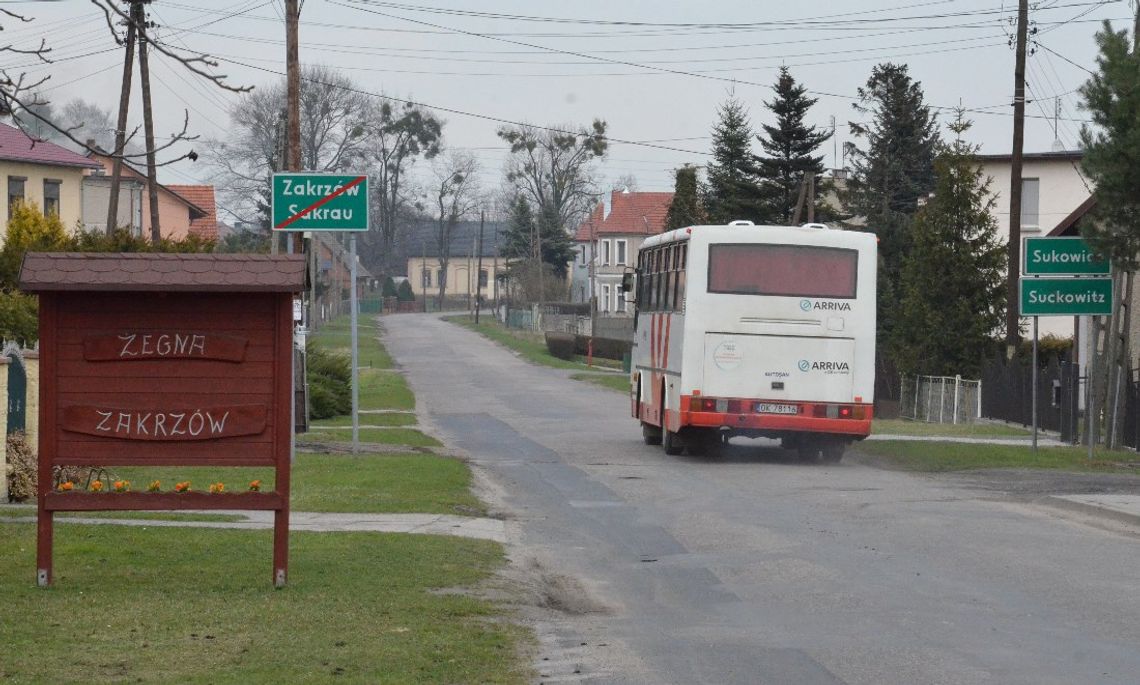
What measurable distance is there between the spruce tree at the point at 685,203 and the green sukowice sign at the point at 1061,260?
48288 mm

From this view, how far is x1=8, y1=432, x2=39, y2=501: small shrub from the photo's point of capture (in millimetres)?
16422

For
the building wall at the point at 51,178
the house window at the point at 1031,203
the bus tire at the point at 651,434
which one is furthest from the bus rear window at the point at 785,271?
the building wall at the point at 51,178

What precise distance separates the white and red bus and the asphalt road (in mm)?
865

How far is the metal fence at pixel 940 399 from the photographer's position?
1563 inches

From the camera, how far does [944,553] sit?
13.2m

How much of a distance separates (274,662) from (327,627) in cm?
102

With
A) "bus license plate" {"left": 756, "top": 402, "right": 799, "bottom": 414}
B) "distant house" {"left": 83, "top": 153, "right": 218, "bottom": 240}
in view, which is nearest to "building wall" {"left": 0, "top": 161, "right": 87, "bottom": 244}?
"distant house" {"left": 83, "top": 153, "right": 218, "bottom": 240}

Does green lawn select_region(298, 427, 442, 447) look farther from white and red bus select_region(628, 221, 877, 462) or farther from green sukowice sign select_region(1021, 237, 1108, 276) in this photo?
green sukowice sign select_region(1021, 237, 1108, 276)

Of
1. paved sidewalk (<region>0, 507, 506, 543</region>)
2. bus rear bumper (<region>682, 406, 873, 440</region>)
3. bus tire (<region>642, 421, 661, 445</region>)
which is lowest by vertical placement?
bus tire (<region>642, 421, 661, 445</region>)

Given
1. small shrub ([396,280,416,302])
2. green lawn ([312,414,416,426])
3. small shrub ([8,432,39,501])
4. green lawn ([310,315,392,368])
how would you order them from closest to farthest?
small shrub ([8,432,39,501]) → green lawn ([312,414,416,426]) → green lawn ([310,315,392,368]) → small shrub ([396,280,416,302])

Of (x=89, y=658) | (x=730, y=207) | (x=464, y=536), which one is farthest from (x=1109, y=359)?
(x=730, y=207)

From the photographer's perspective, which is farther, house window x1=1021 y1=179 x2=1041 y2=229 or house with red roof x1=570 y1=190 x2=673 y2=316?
house with red roof x1=570 y1=190 x2=673 y2=316

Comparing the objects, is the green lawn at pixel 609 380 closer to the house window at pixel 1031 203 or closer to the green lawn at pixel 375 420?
the green lawn at pixel 375 420

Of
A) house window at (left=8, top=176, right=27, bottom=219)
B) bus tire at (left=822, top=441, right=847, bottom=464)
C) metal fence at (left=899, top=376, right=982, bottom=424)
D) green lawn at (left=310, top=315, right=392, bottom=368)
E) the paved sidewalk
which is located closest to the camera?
the paved sidewalk
